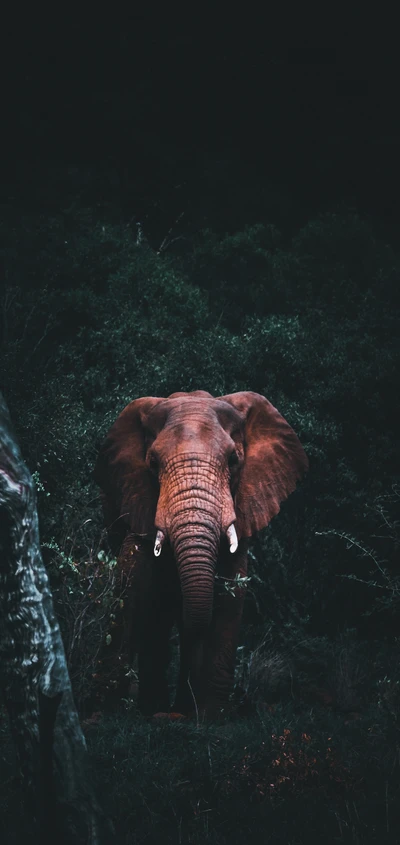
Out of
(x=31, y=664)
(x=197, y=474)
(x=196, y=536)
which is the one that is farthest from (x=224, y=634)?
(x=31, y=664)

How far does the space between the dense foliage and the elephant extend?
48 centimetres

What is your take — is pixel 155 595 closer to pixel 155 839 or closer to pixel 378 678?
pixel 378 678

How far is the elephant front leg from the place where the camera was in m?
9.24

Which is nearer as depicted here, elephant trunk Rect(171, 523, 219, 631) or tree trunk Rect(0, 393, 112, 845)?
tree trunk Rect(0, 393, 112, 845)

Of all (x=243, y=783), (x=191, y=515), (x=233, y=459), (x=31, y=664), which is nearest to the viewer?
(x=31, y=664)

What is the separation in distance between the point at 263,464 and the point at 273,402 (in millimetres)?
4189

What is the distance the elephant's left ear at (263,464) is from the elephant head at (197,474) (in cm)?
1

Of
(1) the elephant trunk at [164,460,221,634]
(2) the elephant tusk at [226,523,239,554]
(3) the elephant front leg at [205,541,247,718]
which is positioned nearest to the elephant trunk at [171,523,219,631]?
(1) the elephant trunk at [164,460,221,634]

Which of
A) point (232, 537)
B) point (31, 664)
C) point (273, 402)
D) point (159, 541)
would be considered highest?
point (31, 664)

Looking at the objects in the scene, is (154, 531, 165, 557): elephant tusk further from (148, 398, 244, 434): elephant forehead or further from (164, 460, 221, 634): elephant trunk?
(148, 398, 244, 434): elephant forehead

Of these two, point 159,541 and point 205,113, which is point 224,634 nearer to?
point 159,541

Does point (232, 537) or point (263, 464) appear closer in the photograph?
point (232, 537)

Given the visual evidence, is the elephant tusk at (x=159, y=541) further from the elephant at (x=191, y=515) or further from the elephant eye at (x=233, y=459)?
the elephant eye at (x=233, y=459)

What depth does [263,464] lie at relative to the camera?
33.7ft
